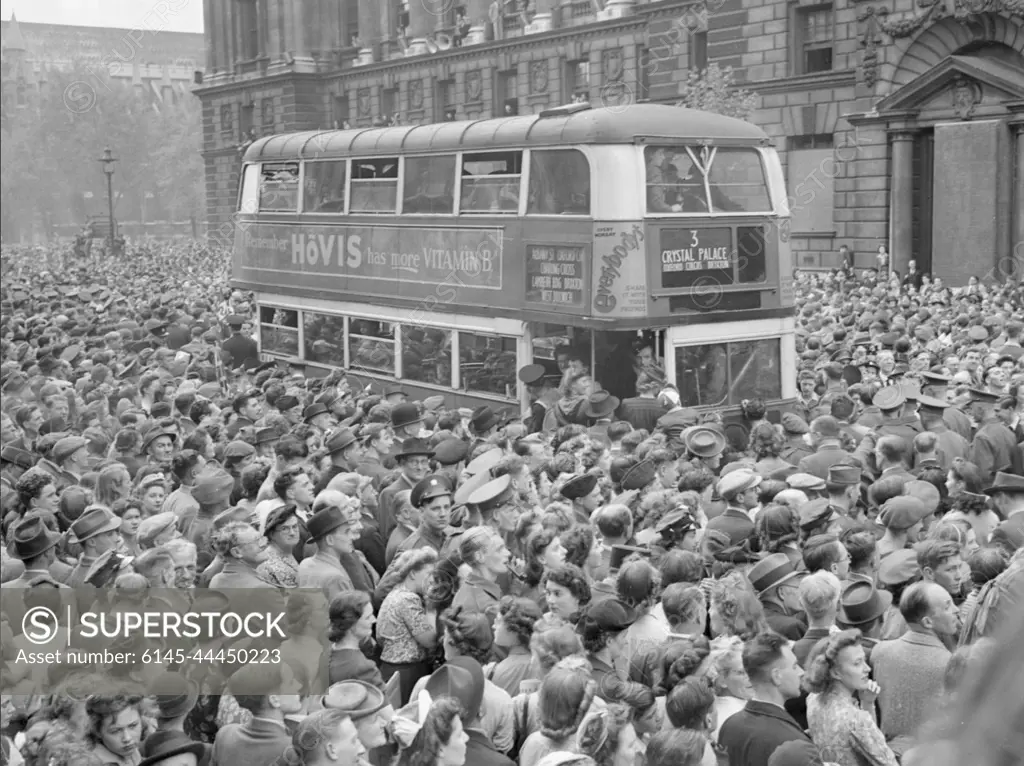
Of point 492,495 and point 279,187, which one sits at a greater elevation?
point 279,187

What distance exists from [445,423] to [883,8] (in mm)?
23654

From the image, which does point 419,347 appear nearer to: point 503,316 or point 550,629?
point 503,316

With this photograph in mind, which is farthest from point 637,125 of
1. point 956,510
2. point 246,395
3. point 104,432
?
point 956,510

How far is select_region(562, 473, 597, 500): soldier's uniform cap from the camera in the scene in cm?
845

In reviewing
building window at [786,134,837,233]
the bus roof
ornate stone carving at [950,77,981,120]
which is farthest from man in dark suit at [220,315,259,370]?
ornate stone carving at [950,77,981,120]

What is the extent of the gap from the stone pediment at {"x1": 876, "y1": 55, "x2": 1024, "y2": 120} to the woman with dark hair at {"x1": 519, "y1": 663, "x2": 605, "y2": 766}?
2711cm

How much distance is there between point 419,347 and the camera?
17.1 meters

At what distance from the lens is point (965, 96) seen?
98.4 feet

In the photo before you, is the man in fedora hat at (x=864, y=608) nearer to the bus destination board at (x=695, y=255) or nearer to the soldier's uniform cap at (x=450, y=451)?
the soldier's uniform cap at (x=450, y=451)

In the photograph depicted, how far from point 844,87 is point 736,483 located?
2746 centimetres

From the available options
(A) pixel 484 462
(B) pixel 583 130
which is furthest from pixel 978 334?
(A) pixel 484 462

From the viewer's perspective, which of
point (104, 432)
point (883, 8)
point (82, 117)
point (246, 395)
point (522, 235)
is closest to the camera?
point (104, 432)

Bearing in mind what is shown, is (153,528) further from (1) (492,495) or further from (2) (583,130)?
(2) (583,130)

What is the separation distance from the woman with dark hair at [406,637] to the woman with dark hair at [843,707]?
1.95m
